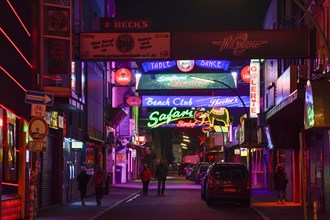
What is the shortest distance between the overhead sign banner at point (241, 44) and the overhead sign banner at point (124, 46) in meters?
0.47

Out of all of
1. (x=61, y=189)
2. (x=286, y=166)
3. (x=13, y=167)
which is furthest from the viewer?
(x=286, y=166)

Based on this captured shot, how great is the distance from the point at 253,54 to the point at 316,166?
15.6 ft

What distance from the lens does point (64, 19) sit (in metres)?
21.4

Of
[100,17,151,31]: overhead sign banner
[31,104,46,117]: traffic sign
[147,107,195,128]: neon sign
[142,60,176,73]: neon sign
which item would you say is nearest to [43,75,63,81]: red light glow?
[100,17,151,31]: overhead sign banner

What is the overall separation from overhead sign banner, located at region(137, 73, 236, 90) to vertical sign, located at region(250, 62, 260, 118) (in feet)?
56.6

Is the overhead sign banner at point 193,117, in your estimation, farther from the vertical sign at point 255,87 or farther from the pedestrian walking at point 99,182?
the pedestrian walking at point 99,182

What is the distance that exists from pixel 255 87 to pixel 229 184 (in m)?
16.0

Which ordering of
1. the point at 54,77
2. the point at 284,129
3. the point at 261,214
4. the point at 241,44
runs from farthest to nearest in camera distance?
the point at 284,129 → the point at 241,44 → the point at 261,214 → the point at 54,77

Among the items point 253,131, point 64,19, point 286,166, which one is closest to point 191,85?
point 253,131

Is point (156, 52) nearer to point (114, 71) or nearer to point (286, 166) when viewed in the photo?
point (286, 166)

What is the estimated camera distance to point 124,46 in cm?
2367

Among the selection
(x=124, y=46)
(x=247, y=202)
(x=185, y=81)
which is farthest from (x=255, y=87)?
(x=124, y=46)

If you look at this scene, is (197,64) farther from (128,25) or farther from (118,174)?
(128,25)

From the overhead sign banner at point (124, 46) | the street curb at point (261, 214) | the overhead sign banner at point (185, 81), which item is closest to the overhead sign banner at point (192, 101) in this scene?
the overhead sign banner at point (185, 81)
